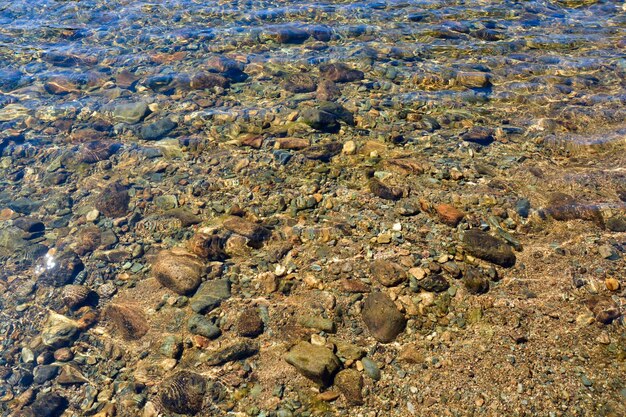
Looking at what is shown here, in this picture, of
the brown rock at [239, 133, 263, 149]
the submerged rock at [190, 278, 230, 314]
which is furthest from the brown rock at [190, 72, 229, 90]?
the submerged rock at [190, 278, 230, 314]

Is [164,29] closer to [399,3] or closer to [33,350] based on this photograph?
[399,3]

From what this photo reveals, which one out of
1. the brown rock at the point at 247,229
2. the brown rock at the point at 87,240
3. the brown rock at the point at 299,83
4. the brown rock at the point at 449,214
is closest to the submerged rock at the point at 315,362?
the brown rock at the point at 247,229

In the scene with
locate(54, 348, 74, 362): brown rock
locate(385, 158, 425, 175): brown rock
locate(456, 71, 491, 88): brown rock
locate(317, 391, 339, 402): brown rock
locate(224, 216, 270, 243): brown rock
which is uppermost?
locate(456, 71, 491, 88): brown rock

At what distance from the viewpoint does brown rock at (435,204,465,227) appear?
614 centimetres

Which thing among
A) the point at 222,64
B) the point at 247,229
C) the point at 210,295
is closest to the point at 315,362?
the point at 210,295

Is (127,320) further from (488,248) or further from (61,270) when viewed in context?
(488,248)

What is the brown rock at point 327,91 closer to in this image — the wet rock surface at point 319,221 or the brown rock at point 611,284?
the wet rock surface at point 319,221

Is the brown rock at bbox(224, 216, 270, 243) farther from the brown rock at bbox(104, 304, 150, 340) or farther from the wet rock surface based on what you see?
the brown rock at bbox(104, 304, 150, 340)

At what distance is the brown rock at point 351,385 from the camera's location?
439cm

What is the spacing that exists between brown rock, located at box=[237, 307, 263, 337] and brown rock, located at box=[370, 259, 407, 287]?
1526 millimetres

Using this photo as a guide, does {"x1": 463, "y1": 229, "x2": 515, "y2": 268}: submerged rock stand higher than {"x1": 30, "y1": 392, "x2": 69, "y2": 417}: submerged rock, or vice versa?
{"x1": 463, "y1": 229, "x2": 515, "y2": 268}: submerged rock

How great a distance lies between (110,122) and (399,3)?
830 cm

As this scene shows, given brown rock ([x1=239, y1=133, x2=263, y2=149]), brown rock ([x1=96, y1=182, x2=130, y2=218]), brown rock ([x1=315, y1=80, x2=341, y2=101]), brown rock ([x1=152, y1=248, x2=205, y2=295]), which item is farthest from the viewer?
brown rock ([x1=315, y1=80, x2=341, y2=101])

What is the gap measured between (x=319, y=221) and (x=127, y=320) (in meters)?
2.84
